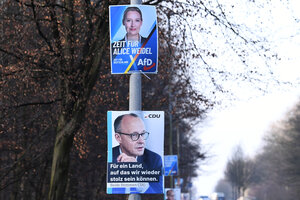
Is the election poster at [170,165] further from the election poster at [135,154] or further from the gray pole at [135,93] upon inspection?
the election poster at [135,154]

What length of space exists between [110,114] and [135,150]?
1.74ft

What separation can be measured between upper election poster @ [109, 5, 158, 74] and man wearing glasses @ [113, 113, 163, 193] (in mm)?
775

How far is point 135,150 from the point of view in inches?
280

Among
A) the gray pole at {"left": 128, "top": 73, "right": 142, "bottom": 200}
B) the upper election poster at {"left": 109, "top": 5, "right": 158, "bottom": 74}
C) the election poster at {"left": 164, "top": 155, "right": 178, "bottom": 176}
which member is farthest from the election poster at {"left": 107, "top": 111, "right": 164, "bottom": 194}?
the election poster at {"left": 164, "top": 155, "right": 178, "bottom": 176}

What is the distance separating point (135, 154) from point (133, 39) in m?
1.53

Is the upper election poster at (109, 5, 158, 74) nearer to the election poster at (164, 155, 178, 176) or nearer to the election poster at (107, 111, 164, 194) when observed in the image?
the election poster at (107, 111, 164, 194)

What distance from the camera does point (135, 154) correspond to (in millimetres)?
7125

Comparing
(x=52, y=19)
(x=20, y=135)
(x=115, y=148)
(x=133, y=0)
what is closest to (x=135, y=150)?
(x=115, y=148)

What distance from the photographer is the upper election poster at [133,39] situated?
24.9 ft

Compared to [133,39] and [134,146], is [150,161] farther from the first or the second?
[133,39]

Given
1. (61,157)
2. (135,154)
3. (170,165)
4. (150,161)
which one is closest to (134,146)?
(135,154)

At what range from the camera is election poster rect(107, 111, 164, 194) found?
7.07 meters

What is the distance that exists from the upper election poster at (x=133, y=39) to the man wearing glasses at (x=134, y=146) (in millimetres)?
775

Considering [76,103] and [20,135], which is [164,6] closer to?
[76,103]
